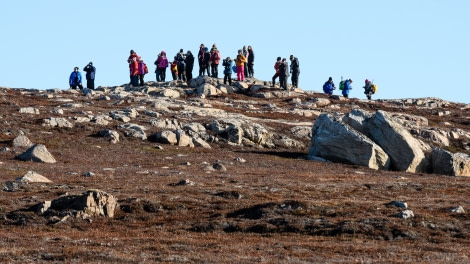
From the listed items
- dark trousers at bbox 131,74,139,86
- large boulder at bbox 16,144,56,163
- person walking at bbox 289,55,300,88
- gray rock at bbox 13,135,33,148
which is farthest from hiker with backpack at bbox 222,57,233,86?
large boulder at bbox 16,144,56,163

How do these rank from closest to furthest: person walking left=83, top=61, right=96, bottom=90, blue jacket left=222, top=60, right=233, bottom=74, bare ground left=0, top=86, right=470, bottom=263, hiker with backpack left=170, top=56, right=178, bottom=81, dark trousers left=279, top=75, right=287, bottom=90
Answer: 1. bare ground left=0, top=86, right=470, bottom=263
2. person walking left=83, top=61, right=96, bottom=90
3. blue jacket left=222, top=60, right=233, bottom=74
4. dark trousers left=279, top=75, right=287, bottom=90
5. hiker with backpack left=170, top=56, right=178, bottom=81

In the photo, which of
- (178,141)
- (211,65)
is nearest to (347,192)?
(178,141)

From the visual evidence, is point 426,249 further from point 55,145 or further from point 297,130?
point 297,130

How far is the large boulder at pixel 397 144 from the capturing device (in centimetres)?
5356

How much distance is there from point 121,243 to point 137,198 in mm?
8961

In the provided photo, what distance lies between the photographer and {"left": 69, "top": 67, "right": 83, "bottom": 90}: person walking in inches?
3509

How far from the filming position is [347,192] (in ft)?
127

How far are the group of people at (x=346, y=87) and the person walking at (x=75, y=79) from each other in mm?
28998

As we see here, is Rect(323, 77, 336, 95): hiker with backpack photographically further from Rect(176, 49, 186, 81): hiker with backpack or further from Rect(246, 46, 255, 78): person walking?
Rect(176, 49, 186, 81): hiker with backpack

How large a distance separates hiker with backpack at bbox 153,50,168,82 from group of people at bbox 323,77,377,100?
1974 cm

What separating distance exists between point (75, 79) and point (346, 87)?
3108cm

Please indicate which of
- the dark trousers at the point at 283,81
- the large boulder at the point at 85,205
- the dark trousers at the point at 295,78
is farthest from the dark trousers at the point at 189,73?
the large boulder at the point at 85,205

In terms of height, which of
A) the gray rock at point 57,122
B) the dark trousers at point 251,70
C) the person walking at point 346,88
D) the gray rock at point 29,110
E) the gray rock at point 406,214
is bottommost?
the gray rock at point 406,214

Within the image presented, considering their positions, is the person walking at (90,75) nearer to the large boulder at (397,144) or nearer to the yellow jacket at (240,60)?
the yellow jacket at (240,60)
